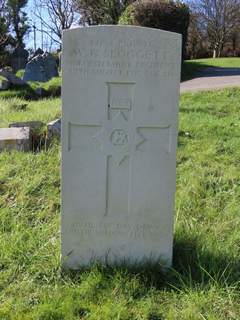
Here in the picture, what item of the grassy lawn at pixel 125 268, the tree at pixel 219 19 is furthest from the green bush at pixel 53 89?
the tree at pixel 219 19

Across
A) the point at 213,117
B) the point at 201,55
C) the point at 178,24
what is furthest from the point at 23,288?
the point at 201,55

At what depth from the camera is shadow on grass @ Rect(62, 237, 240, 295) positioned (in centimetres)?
288

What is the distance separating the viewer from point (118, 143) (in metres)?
3.01

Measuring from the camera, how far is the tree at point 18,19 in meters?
38.3

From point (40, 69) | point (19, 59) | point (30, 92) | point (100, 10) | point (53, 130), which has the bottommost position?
point (53, 130)

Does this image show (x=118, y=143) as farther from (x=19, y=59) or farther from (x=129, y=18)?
(x=19, y=59)

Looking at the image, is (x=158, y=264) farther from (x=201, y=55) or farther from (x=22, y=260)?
(x=201, y=55)

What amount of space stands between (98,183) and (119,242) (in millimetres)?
432

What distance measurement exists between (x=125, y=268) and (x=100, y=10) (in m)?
22.5

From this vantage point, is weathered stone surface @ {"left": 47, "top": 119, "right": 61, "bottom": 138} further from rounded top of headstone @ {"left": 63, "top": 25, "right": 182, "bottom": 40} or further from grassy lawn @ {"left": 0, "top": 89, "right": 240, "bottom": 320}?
rounded top of headstone @ {"left": 63, "top": 25, "right": 182, "bottom": 40}

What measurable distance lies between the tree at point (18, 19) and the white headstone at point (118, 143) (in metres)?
37.0

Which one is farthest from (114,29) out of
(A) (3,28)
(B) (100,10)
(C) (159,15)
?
(A) (3,28)

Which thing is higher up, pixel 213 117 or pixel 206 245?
pixel 213 117

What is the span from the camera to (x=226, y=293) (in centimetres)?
275
